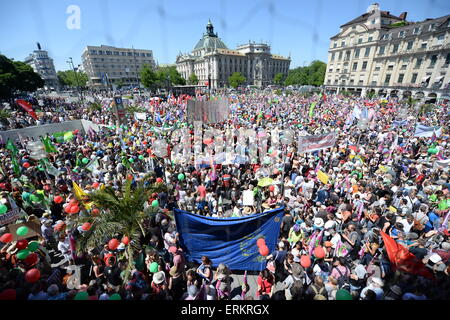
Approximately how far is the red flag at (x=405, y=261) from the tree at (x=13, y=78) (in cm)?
4970

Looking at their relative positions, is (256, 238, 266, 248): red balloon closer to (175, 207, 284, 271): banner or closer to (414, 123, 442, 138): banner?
(175, 207, 284, 271): banner

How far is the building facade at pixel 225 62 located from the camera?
310 feet

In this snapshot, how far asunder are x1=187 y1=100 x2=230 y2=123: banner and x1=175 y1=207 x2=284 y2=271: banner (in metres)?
13.9

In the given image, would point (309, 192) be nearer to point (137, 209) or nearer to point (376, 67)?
point (137, 209)

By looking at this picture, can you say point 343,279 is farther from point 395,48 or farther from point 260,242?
point 395,48

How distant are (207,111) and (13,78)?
38469 mm

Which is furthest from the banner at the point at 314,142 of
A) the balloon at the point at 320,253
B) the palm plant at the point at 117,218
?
the palm plant at the point at 117,218

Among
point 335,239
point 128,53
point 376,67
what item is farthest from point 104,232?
point 128,53

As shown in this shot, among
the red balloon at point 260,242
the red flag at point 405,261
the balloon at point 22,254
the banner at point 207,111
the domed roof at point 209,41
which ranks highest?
the domed roof at point 209,41

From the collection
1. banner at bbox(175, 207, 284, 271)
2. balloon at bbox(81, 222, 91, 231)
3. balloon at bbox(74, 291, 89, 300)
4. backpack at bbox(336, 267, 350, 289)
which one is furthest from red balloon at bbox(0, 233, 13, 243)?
backpack at bbox(336, 267, 350, 289)

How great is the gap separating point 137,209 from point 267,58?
110 m

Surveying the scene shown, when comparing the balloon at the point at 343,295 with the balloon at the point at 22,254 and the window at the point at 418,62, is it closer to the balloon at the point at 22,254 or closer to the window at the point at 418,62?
the balloon at the point at 22,254

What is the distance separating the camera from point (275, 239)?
5.22 meters

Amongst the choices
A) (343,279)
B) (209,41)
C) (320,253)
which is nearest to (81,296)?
(320,253)
